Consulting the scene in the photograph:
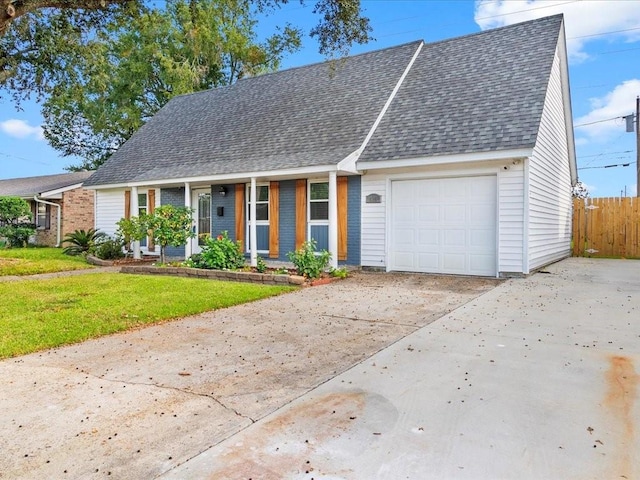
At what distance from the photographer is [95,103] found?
85.9 ft

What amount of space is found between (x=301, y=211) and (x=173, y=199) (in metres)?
5.22

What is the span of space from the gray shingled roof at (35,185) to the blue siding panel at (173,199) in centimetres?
902

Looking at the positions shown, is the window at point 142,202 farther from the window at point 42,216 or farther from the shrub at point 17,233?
the window at point 42,216

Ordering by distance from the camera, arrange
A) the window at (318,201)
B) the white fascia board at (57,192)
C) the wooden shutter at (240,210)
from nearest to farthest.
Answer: the window at (318,201), the wooden shutter at (240,210), the white fascia board at (57,192)

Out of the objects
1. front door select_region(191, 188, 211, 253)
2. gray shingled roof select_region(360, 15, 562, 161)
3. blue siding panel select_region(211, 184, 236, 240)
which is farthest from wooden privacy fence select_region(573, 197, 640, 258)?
front door select_region(191, 188, 211, 253)

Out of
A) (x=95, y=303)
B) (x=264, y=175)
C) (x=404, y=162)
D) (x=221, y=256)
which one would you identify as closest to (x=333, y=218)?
(x=404, y=162)

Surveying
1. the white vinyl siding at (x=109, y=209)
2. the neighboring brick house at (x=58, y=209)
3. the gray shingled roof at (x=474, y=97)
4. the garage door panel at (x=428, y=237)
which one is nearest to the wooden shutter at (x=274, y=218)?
the gray shingled roof at (x=474, y=97)

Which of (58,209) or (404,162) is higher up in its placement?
(404,162)

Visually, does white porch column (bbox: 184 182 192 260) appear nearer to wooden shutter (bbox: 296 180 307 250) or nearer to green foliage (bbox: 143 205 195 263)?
green foliage (bbox: 143 205 195 263)

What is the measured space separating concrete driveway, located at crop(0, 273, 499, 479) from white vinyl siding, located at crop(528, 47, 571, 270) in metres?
4.70

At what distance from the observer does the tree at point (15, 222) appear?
18.8m

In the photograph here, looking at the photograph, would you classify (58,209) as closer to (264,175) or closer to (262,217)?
(262,217)

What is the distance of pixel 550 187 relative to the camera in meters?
12.3

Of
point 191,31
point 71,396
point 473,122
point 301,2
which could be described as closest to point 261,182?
point 301,2
